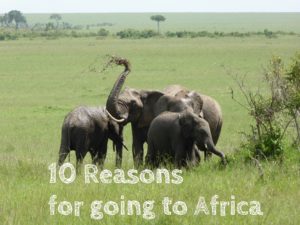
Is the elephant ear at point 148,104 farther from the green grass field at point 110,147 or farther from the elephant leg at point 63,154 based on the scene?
the elephant leg at point 63,154

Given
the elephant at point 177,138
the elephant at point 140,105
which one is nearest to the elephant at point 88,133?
the elephant at point 140,105

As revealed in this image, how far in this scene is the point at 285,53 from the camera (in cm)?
4291

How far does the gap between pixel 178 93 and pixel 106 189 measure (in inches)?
149

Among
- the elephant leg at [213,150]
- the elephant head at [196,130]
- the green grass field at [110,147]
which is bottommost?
the green grass field at [110,147]

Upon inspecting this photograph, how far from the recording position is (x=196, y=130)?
948cm

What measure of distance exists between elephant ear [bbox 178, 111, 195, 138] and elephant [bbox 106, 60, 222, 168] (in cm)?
88

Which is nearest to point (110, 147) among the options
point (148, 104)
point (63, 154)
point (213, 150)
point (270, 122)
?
point (148, 104)

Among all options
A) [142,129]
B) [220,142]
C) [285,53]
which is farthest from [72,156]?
[285,53]

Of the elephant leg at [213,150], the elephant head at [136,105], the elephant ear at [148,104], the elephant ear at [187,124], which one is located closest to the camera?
the elephant leg at [213,150]

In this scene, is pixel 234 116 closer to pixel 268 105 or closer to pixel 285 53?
pixel 268 105

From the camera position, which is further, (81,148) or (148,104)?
(148,104)

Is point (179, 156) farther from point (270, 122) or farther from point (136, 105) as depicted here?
point (136, 105)

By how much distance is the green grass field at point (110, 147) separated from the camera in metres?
7.05

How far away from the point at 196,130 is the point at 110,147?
6056 millimetres
